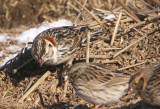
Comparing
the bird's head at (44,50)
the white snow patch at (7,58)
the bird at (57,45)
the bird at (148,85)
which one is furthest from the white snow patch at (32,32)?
the bird at (148,85)

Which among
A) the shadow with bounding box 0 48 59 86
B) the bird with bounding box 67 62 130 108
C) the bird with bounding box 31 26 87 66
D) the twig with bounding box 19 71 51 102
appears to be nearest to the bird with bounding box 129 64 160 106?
the bird with bounding box 67 62 130 108

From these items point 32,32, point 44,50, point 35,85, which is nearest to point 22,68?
point 35,85

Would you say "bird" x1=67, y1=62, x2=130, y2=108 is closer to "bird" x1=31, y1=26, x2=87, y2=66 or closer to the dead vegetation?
the dead vegetation

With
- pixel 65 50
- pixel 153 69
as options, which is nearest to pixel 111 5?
pixel 65 50

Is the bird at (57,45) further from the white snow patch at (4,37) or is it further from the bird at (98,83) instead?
the white snow patch at (4,37)

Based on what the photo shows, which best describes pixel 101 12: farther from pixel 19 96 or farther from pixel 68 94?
pixel 19 96

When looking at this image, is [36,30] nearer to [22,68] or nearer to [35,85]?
[22,68]
